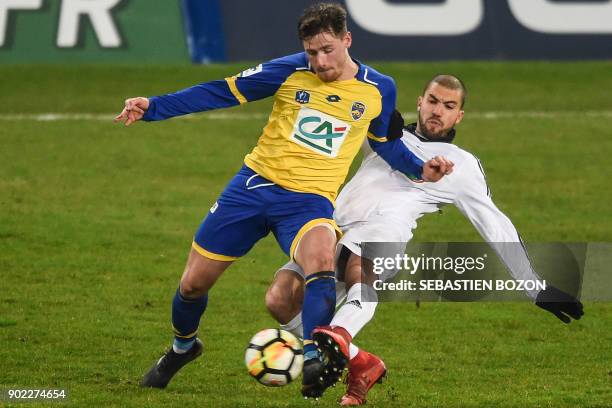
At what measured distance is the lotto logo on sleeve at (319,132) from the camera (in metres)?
7.87

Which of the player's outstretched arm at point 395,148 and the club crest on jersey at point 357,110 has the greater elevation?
the club crest on jersey at point 357,110

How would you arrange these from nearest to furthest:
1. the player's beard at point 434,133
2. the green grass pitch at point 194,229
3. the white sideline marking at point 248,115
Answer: the green grass pitch at point 194,229 → the player's beard at point 434,133 → the white sideline marking at point 248,115

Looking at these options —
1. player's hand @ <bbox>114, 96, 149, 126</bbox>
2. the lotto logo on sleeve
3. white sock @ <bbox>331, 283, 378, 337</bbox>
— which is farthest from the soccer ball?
player's hand @ <bbox>114, 96, 149, 126</bbox>

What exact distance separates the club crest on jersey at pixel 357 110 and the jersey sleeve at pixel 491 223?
0.96 metres

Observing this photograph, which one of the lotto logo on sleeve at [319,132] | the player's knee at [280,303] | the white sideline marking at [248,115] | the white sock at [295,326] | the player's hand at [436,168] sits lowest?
the white sideline marking at [248,115]

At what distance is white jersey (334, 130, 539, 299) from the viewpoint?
826cm

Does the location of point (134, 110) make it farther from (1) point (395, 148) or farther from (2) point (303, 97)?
(1) point (395, 148)

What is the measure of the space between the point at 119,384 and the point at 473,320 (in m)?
3.51

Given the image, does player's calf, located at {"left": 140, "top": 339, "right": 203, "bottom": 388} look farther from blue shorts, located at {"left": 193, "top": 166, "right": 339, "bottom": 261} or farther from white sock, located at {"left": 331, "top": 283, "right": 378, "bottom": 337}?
white sock, located at {"left": 331, "top": 283, "right": 378, "bottom": 337}

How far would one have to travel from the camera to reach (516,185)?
15641 mm

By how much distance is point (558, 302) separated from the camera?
26.3 feet

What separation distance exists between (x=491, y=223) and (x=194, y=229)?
18.9 ft
